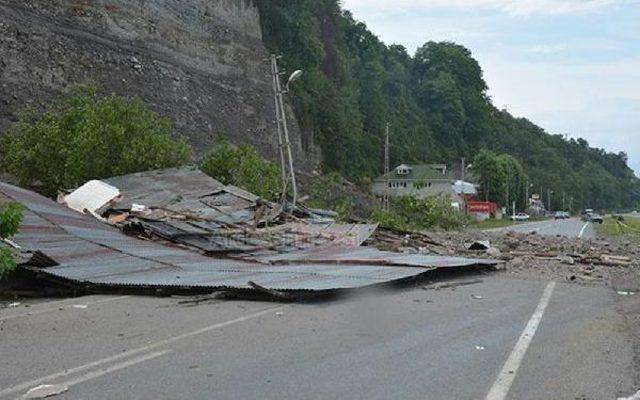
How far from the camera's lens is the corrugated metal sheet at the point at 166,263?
448 inches

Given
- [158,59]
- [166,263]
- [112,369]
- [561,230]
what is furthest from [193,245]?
[561,230]

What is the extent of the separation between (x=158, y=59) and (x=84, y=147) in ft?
69.7

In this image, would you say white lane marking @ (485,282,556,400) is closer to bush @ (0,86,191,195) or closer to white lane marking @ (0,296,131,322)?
white lane marking @ (0,296,131,322)

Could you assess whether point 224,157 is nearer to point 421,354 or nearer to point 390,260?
point 390,260

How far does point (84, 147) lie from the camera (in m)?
25.2

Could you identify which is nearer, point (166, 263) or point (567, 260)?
point (166, 263)

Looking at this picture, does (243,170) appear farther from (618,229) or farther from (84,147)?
(618,229)

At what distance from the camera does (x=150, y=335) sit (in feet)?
25.9

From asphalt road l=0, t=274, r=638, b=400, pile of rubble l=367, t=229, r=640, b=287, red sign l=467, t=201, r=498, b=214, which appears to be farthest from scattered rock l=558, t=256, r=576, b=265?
red sign l=467, t=201, r=498, b=214

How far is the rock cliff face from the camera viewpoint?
1353 inches

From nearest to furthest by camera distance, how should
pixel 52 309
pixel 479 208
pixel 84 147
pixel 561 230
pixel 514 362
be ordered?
pixel 514 362, pixel 52 309, pixel 84 147, pixel 561 230, pixel 479 208

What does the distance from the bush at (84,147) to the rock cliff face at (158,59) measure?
16.7 feet

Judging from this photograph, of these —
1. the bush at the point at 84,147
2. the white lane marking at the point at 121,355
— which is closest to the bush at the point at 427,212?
the bush at the point at 84,147

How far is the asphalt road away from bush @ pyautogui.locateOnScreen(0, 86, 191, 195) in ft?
51.0
